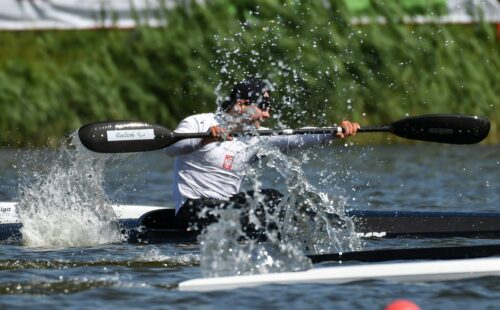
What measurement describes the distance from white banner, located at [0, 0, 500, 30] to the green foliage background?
0.23 meters

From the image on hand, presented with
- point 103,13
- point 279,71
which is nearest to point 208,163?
point 279,71

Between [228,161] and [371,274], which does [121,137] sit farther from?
[371,274]

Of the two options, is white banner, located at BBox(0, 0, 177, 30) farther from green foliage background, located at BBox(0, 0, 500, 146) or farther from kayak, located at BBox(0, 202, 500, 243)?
kayak, located at BBox(0, 202, 500, 243)

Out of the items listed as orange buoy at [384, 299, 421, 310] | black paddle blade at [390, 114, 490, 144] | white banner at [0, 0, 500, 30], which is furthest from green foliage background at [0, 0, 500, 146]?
orange buoy at [384, 299, 421, 310]

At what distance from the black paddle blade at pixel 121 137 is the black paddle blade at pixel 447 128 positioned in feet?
6.19

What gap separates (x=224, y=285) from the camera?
8.02m

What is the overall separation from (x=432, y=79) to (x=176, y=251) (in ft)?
30.8

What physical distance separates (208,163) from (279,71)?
829 centimetres

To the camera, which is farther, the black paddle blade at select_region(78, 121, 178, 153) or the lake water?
the black paddle blade at select_region(78, 121, 178, 153)

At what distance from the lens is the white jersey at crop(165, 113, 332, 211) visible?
32.8 ft

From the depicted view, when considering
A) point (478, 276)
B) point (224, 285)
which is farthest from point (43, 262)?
point (478, 276)

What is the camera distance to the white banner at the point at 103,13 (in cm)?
1952

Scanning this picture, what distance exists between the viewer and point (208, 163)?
32.9ft

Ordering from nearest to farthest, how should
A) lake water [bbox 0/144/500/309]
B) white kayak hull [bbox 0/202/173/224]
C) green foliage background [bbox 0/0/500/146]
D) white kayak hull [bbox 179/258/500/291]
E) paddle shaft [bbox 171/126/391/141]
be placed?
lake water [bbox 0/144/500/309] → white kayak hull [bbox 179/258/500/291] → paddle shaft [bbox 171/126/391/141] → white kayak hull [bbox 0/202/173/224] → green foliage background [bbox 0/0/500/146]
